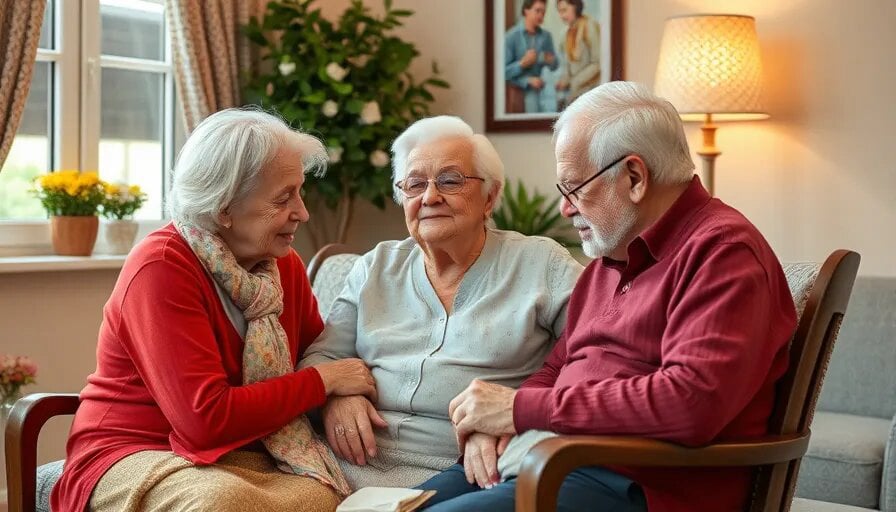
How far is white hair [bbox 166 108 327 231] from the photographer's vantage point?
2.20 meters

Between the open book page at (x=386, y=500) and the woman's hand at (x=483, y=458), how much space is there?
9 cm

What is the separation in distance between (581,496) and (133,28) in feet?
10.4

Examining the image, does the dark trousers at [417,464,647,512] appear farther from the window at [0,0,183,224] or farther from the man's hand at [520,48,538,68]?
the man's hand at [520,48,538,68]

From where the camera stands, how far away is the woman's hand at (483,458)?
2.03 metres

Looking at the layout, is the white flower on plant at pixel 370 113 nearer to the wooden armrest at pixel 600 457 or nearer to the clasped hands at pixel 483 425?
the clasped hands at pixel 483 425

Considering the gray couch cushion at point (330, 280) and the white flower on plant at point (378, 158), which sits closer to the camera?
the gray couch cushion at point (330, 280)

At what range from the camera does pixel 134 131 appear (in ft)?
14.3

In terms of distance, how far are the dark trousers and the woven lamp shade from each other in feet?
7.27

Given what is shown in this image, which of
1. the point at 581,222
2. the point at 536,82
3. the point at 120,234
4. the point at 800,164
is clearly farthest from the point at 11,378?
the point at 800,164

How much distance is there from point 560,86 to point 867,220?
136cm

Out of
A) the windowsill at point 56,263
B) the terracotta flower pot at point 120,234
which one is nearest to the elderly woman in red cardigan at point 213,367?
the windowsill at point 56,263

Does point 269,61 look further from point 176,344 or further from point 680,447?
point 680,447

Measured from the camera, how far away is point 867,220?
390 centimetres

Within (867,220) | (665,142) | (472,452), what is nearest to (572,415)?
(472,452)
